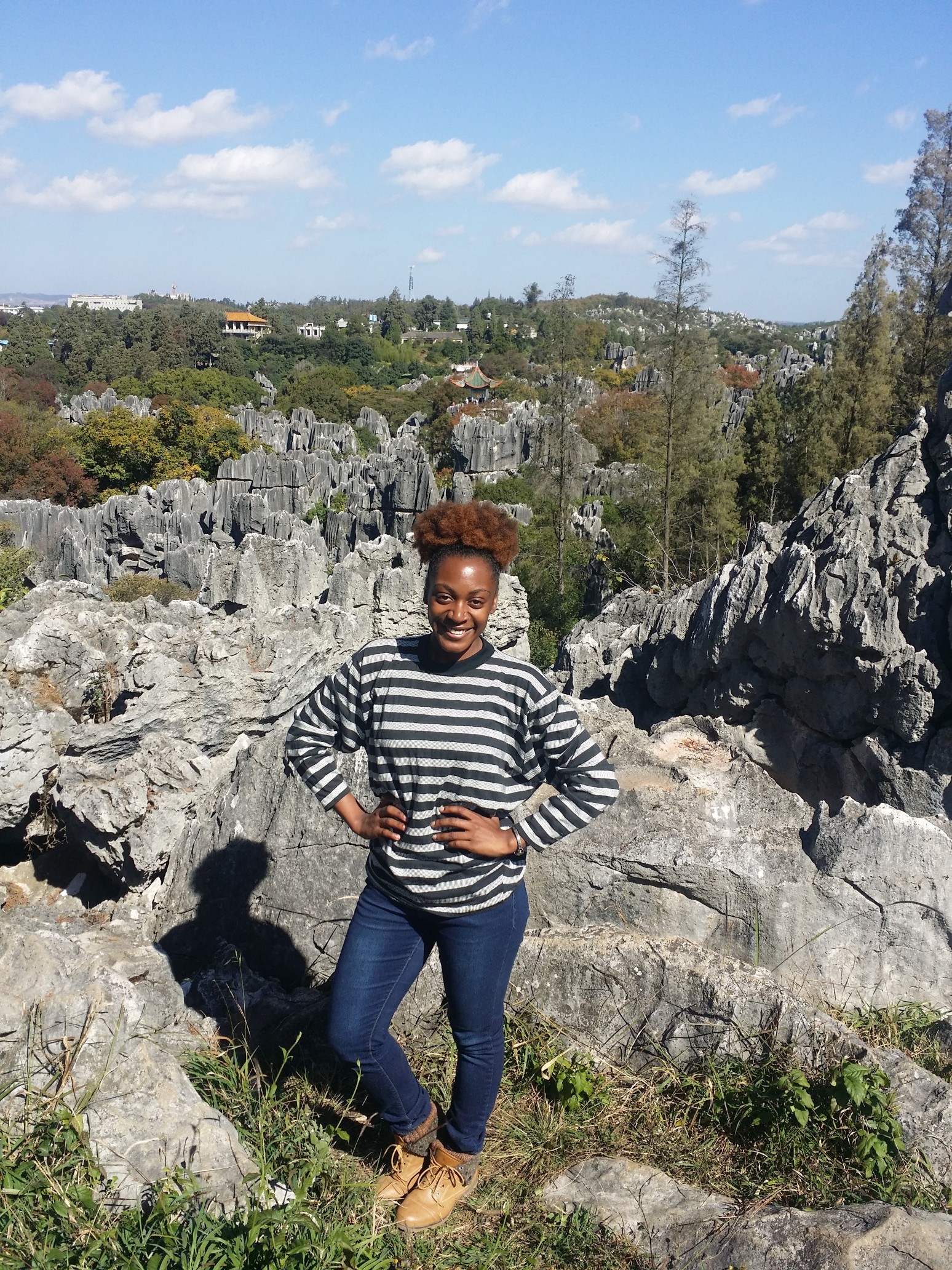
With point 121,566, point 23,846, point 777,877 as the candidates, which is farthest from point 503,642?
point 121,566

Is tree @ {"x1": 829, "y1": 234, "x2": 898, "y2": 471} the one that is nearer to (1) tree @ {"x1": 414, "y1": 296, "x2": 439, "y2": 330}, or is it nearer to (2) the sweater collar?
(2) the sweater collar

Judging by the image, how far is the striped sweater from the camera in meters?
1.85

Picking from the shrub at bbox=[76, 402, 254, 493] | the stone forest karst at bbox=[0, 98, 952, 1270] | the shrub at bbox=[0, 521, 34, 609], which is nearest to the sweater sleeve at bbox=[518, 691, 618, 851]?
the stone forest karst at bbox=[0, 98, 952, 1270]

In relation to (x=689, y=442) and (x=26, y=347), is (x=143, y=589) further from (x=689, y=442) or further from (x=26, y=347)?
(x=26, y=347)

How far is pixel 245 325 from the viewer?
83.6 metres

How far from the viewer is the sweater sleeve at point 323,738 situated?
1985 millimetres

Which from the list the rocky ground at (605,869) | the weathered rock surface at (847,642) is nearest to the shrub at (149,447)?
the rocky ground at (605,869)

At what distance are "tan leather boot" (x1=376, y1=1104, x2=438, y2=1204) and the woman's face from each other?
43.3 inches

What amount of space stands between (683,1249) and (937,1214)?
1.63 ft

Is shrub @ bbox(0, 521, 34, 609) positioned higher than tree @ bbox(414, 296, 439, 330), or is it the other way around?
tree @ bbox(414, 296, 439, 330)

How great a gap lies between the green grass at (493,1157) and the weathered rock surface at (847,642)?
3.65 m

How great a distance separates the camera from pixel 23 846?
432 centimetres

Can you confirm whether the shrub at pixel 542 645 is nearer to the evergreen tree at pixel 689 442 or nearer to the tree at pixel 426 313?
the evergreen tree at pixel 689 442

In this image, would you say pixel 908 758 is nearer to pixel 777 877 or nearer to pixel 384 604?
Answer: pixel 777 877
